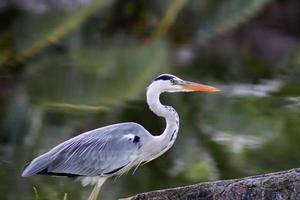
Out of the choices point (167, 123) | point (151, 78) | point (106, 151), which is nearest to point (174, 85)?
point (167, 123)

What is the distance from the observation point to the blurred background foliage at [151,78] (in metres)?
11.3

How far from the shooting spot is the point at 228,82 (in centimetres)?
1767

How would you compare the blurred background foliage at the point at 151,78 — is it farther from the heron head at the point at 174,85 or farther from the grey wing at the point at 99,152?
the heron head at the point at 174,85

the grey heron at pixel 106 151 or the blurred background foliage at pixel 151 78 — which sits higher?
the grey heron at pixel 106 151

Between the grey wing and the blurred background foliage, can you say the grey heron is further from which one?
the blurred background foliage

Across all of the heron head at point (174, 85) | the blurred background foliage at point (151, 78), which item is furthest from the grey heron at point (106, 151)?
the blurred background foliage at point (151, 78)

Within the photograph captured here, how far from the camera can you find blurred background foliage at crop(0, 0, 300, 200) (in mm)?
11266

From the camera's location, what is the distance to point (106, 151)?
7383mm

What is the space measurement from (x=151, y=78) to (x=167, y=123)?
382 inches

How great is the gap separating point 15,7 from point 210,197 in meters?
18.9

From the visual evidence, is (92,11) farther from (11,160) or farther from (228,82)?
(11,160)

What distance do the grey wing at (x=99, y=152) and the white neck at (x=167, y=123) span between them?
0.15m

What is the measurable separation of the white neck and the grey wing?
148 millimetres

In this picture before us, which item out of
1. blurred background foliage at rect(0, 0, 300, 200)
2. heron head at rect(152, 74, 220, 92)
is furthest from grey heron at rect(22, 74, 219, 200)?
blurred background foliage at rect(0, 0, 300, 200)
